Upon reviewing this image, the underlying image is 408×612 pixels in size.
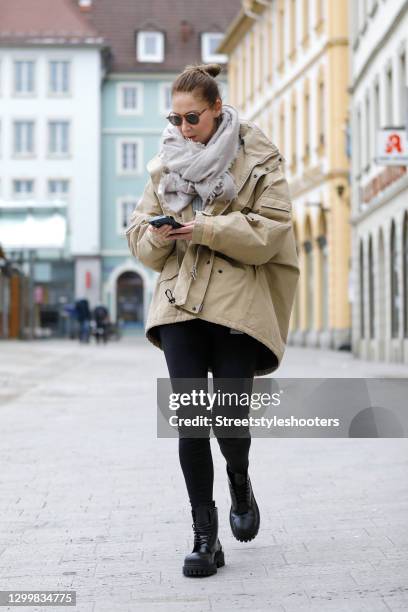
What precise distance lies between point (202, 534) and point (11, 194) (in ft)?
201

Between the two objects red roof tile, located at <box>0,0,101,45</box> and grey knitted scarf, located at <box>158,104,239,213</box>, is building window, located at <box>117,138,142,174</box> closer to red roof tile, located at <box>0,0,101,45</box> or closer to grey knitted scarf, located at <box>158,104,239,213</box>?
red roof tile, located at <box>0,0,101,45</box>

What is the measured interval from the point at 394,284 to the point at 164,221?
80.6ft

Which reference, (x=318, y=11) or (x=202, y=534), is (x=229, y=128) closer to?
(x=202, y=534)

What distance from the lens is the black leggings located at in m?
5.03

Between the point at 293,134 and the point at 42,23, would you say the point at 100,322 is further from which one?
the point at 42,23

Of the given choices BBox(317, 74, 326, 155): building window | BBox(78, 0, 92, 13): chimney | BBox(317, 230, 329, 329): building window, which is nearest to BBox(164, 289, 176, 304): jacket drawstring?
BBox(317, 230, 329, 329): building window

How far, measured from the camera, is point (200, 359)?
200 inches

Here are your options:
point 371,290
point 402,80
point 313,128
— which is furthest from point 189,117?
point 313,128

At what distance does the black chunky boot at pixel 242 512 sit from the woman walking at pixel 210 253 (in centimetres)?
13

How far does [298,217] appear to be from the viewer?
46031 millimetres

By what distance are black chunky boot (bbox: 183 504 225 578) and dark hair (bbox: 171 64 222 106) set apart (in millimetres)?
1569

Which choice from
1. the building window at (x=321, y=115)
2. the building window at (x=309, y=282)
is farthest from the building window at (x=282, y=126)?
A: the building window at (x=321, y=115)

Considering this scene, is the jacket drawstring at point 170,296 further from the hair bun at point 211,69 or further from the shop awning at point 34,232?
the shop awning at point 34,232

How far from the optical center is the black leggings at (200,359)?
503 cm
